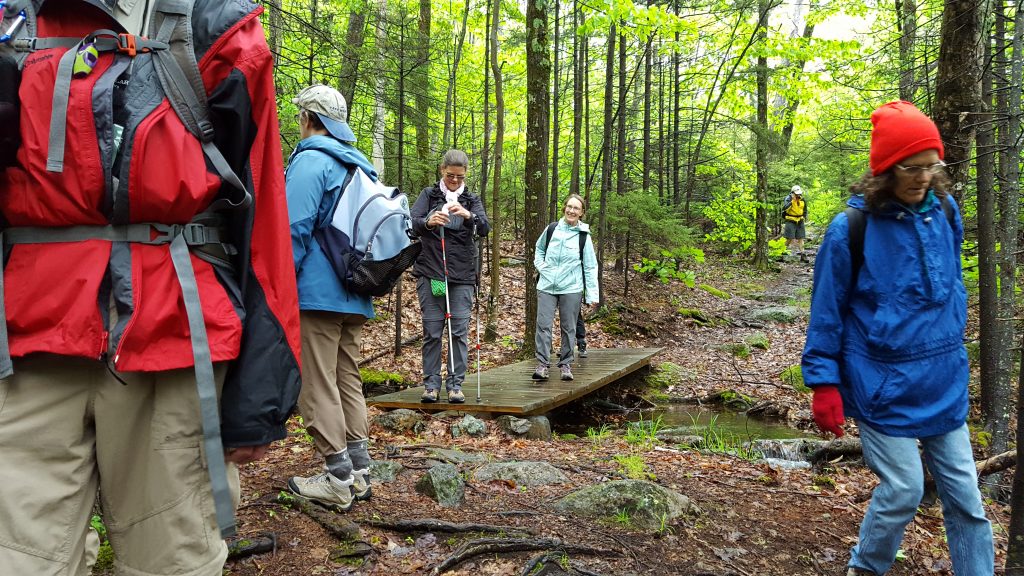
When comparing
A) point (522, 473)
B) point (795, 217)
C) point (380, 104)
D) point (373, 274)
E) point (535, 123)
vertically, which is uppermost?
point (380, 104)

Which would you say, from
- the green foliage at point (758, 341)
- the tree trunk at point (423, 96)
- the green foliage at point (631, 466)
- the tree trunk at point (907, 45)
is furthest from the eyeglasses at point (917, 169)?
the green foliage at point (758, 341)

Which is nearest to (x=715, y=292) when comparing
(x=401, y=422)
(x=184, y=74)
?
(x=401, y=422)

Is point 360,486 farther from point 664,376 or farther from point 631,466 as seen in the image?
point 664,376

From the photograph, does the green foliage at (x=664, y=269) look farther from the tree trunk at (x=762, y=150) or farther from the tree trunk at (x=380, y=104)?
the tree trunk at (x=380, y=104)

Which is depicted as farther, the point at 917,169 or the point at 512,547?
the point at 512,547

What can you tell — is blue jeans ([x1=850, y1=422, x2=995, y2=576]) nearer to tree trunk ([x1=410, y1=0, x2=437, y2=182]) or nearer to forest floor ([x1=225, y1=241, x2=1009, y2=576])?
forest floor ([x1=225, y1=241, x2=1009, y2=576])

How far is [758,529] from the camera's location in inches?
160

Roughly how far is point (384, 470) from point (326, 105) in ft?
8.17

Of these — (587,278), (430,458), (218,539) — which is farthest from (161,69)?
(587,278)

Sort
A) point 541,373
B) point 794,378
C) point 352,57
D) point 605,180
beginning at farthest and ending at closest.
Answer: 1. point 605,180
2. point 794,378
3. point 541,373
4. point 352,57

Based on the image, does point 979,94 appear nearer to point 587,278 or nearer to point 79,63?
point 587,278

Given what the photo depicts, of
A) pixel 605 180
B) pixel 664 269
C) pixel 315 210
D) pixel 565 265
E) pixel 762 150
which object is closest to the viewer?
pixel 315 210

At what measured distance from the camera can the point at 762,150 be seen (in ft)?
62.3

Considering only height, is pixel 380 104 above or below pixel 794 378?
above
